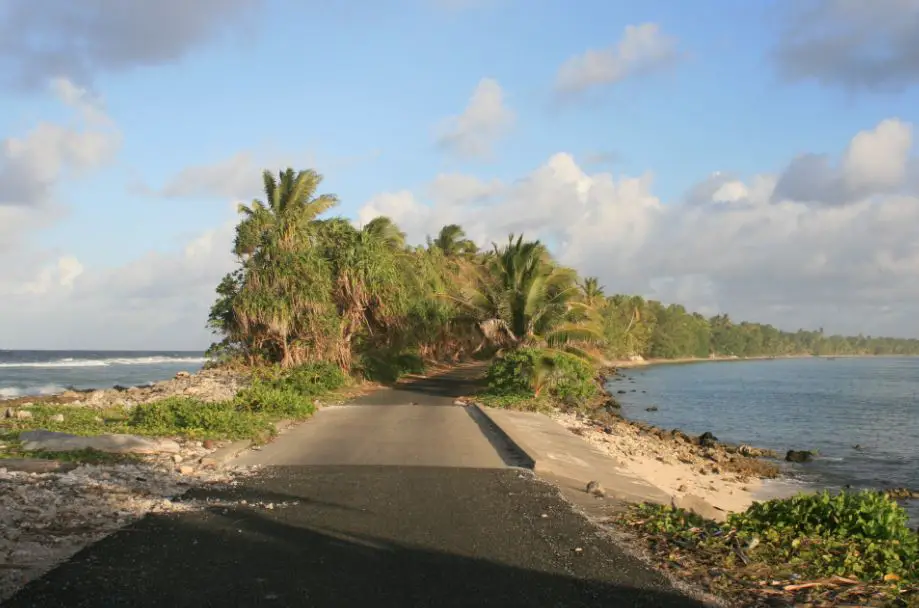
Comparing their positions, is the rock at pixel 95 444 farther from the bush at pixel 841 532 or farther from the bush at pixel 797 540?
the bush at pixel 841 532

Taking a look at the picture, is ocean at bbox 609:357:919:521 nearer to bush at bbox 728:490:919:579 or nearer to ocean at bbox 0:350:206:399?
bush at bbox 728:490:919:579

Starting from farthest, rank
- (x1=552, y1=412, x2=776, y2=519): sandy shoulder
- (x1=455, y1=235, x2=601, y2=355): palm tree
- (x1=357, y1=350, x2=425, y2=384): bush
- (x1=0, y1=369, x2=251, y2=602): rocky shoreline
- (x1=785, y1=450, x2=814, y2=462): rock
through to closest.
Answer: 1. (x1=357, y1=350, x2=425, y2=384): bush
2. (x1=455, y1=235, x2=601, y2=355): palm tree
3. (x1=785, y1=450, x2=814, y2=462): rock
4. (x1=552, y1=412, x2=776, y2=519): sandy shoulder
5. (x1=0, y1=369, x2=251, y2=602): rocky shoreline

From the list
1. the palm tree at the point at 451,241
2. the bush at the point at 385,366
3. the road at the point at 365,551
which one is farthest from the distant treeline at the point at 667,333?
the road at the point at 365,551

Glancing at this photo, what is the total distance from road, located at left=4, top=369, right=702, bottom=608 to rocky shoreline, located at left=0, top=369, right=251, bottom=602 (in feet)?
0.82

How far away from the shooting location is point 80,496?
7.52 m

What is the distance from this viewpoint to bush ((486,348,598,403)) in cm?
2342

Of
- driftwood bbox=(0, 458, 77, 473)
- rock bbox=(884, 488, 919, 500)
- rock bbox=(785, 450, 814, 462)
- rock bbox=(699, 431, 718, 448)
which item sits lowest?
rock bbox=(785, 450, 814, 462)

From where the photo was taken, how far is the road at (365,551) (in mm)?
5039

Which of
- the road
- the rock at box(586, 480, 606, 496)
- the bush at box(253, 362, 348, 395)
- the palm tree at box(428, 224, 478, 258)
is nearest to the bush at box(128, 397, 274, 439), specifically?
the road

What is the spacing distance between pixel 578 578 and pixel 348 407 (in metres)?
14.9

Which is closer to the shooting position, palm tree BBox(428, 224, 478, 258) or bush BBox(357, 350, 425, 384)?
bush BBox(357, 350, 425, 384)

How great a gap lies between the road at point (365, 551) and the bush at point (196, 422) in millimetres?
3161

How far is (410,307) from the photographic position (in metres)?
31.1

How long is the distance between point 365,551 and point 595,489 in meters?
3.87
